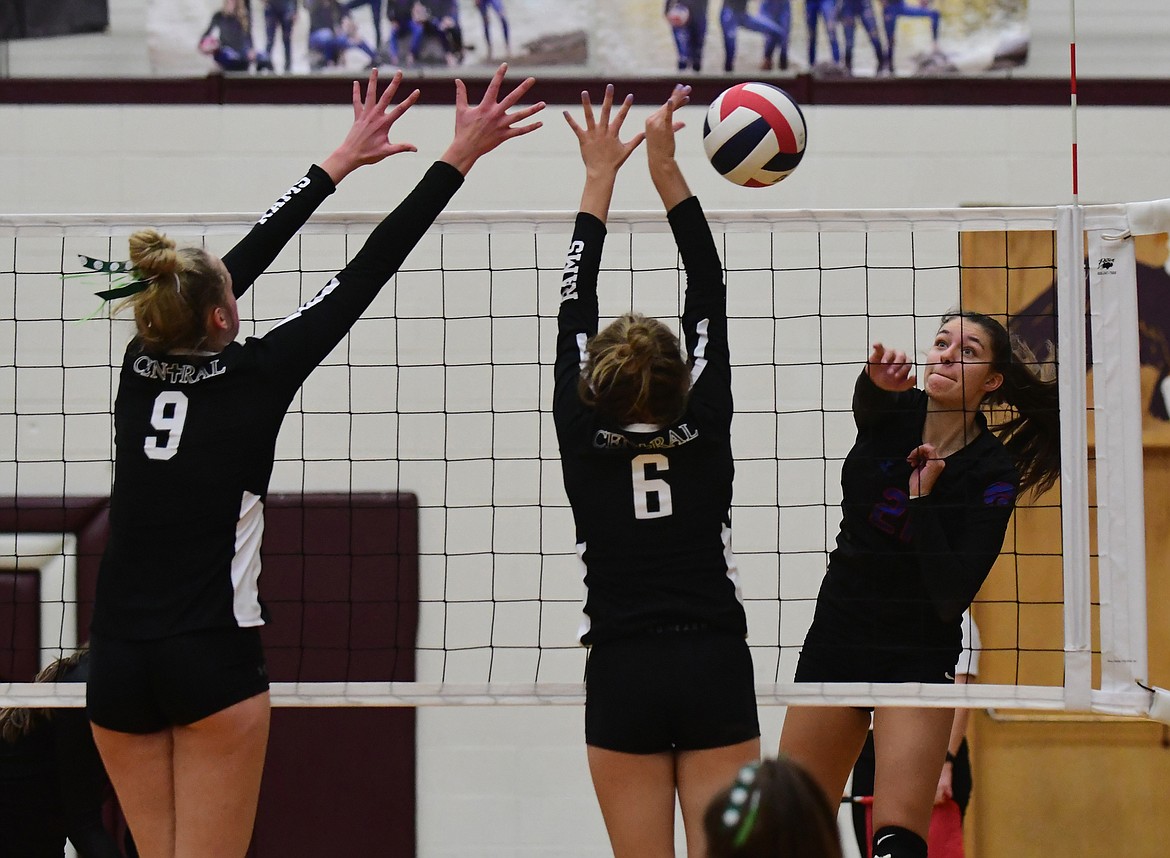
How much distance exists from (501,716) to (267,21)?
10.0ft

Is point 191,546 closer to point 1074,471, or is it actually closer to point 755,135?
point 755,135

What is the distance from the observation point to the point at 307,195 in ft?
10.1

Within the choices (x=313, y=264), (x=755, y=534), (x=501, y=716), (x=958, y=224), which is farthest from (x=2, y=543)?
(x=958, y=224)

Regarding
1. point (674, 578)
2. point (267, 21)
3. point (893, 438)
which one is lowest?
point (674, 578)

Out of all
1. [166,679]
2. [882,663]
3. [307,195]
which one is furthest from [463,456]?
[166,679]

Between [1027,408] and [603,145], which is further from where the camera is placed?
[1027,408]

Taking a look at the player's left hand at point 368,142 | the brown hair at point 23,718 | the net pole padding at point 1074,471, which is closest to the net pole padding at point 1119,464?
the net pole padding at point 1074,471

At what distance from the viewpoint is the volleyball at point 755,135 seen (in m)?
3.28

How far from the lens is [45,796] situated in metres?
4.12

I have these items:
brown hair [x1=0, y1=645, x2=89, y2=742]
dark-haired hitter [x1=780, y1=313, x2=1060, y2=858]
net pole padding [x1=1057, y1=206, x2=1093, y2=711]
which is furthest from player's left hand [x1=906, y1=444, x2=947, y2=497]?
brown hair [x1=0, y1=645, x2=89, y2=742]

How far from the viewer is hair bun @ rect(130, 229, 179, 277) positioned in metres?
2.77

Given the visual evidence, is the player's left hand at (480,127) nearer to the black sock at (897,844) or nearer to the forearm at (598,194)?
the forearm at (598,194)

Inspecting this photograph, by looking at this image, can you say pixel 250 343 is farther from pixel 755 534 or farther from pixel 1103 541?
pixel 755 534

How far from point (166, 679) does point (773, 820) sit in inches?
61.9
